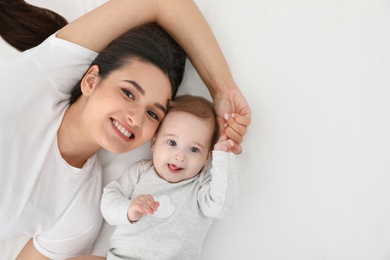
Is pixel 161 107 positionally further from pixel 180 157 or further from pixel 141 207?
pixel 141 207

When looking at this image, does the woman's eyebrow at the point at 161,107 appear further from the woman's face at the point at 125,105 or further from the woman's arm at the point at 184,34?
the woman's arm at the point at 184,34

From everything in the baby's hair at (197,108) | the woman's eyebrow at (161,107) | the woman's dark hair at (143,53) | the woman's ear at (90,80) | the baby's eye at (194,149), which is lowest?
the baby's eye at (194,149)

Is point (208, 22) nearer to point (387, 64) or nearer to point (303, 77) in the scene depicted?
point (303, 77)

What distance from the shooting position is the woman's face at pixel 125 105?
1.18 meters

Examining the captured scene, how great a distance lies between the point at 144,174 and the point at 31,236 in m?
0.45

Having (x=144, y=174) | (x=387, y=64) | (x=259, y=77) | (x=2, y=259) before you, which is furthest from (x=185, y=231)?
(x=387, y=64)

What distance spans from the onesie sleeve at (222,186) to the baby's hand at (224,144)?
15 millimetres

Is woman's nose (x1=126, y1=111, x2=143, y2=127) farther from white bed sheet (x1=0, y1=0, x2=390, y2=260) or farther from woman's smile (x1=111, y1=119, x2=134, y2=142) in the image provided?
white bed sheet (x1=0, y1=0, x2=390, y2=260)

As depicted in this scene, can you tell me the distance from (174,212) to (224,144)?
262 mm

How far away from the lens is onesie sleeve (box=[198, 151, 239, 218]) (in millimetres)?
1224

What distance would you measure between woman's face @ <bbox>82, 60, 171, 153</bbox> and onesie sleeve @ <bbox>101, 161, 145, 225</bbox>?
154 millimetres

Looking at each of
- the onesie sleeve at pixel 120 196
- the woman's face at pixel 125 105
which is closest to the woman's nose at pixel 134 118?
the woman's face at pixel 125 105

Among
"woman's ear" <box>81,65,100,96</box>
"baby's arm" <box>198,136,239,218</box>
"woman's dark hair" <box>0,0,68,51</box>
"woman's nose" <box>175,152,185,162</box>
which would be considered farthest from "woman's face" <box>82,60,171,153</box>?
"woman's dark hair" <box>0,0,68,51</box>

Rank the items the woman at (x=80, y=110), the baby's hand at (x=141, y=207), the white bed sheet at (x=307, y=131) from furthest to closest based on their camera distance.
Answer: the white bed sheet at (x=307, y=131)
the woman at (x=80, y=110)
the baby's hand at (x=141, y=207)
